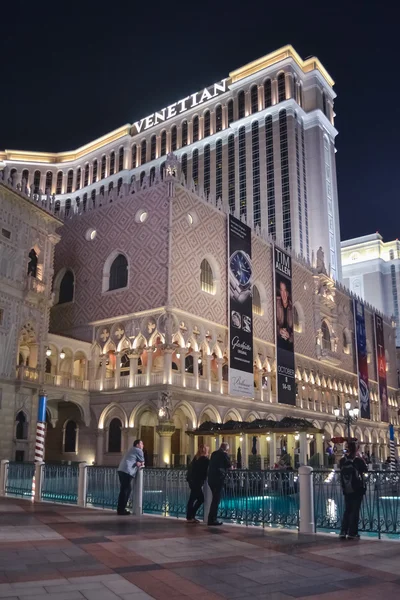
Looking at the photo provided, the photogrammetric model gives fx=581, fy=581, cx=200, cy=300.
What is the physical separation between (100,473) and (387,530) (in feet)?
22.6

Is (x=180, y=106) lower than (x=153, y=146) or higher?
higher

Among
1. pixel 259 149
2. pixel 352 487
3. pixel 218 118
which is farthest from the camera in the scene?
pixel 218 118

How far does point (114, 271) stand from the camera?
31266mm

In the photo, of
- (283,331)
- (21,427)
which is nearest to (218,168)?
(283,331)

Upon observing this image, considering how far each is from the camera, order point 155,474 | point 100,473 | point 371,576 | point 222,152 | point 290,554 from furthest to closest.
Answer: point 222,152
point 100,473
point 155,474
point 290,554
point 371,576

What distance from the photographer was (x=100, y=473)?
13664 mm

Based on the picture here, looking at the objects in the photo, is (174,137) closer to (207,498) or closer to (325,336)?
(325,336)

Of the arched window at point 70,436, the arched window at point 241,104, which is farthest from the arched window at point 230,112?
the arched window at point 70,436

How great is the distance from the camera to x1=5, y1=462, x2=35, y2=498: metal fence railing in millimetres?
16359

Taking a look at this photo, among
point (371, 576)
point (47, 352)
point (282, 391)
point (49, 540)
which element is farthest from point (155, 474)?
point (282, 391)

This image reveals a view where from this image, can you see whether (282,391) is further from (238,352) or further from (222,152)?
(222,152)

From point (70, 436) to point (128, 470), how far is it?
2047cm

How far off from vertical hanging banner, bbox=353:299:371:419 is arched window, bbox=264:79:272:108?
28895mm

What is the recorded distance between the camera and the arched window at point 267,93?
66.1 m
